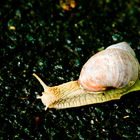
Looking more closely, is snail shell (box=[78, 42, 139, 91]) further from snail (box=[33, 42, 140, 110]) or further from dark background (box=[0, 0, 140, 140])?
dark background (box=[0, 0, 140, 140])

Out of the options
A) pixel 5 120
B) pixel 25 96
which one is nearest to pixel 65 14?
pixel 25 96

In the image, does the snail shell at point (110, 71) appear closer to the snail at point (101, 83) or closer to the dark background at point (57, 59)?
the snail at point (101, 83)

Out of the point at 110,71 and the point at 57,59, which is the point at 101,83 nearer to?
the point at 110,71

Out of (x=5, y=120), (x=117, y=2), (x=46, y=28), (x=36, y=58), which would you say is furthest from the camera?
(x=117, y=2)

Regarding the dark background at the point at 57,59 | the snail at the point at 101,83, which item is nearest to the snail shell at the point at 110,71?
the snail at the point at 101,83

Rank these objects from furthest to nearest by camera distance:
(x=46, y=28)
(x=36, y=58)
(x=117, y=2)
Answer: (x=117, y=2) < (x=46, y=28) < (x=36, y=58)

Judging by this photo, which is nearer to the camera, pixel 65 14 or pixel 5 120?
pixel 5 120

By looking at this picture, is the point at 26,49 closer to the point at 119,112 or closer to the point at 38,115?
the point at 38,115
